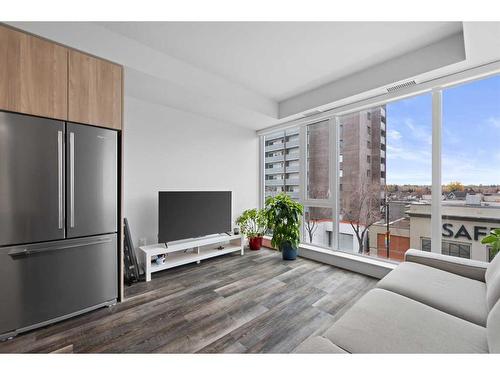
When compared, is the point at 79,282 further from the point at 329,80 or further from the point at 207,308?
the point at 329,80

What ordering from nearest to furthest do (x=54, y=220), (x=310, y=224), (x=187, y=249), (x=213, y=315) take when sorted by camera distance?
(x=54, y=220) → (x=213, y=315) → (x=187, y=249) → (x=310, y=224)

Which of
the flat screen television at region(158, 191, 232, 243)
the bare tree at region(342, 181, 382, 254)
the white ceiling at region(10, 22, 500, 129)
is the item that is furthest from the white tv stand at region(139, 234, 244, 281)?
the white ceiling at region(10, 22, 500, 129)

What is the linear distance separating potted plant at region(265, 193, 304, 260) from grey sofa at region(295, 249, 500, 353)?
5.98 ft

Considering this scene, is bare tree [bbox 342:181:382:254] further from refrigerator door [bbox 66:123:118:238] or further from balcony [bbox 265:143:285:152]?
refrigerator door [bbox 66:123:118:238]

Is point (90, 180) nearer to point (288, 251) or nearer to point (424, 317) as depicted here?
point (424, 317)

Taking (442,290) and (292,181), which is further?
(292,181)

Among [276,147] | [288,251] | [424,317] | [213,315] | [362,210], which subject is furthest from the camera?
[276,147]

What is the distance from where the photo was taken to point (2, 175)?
1626 mm

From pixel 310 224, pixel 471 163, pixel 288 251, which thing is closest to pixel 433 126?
pixel 471 163

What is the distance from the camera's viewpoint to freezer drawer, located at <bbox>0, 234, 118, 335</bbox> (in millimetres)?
1669

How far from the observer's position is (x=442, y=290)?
157cm

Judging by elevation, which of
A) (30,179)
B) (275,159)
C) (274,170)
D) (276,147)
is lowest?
(30,179)

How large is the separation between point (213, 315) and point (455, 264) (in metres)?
2.18

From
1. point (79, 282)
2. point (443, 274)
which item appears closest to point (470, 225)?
point (443, 274)
